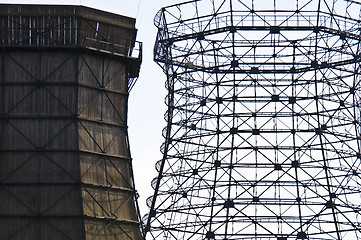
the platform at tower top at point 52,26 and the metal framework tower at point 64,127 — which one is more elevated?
the platform at tower top at point 52,26

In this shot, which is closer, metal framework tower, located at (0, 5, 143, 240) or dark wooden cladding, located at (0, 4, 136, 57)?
metal framework tower, located at (0, 5, 143, 240)

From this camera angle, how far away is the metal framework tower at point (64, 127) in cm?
6175

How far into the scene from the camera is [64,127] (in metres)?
63.5

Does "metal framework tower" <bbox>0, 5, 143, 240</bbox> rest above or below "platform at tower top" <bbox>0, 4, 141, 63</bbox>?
below

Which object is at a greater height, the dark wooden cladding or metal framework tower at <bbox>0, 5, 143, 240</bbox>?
the dark wooden cladding

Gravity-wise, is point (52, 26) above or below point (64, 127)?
above

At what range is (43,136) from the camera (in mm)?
63094

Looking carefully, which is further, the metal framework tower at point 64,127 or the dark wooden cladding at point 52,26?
the dark wooden cladding at point 52,26

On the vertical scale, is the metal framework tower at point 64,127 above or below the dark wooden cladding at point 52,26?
below

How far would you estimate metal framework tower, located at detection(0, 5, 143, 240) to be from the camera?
6175 centimetres

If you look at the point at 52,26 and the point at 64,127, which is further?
the point at 52,26

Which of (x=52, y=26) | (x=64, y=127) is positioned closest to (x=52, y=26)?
(x=52, y=26)

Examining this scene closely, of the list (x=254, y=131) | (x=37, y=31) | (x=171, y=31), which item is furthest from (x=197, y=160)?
(x=37, y=31)

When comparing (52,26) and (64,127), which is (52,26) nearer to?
(52,26)
